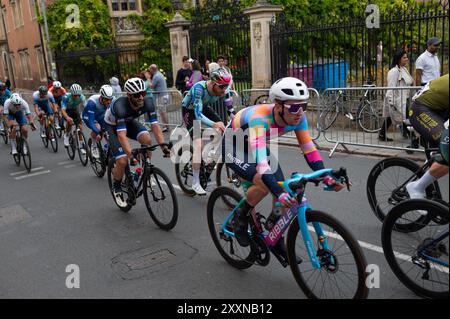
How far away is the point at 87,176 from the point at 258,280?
563 cm

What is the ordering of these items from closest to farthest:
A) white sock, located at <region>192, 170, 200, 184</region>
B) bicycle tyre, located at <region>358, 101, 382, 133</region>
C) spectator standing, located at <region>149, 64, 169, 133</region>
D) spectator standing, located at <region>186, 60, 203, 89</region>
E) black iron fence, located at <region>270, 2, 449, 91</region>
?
white sock, located at <region>192, 170, 200, 184</region>
bicycle tyre, located at <region>358, 101, 382, 133</region>
black iron fence, located at <region>270, 2, 449, 91</region>
spectator standing, located at <region>186, 60, 203, 89</region>
spectator standing, located at <region>149, 64, 169, 133</region>

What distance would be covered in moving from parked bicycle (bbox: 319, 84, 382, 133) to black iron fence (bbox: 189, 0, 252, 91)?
263 inches

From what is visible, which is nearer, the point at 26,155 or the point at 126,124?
the point at 126,124

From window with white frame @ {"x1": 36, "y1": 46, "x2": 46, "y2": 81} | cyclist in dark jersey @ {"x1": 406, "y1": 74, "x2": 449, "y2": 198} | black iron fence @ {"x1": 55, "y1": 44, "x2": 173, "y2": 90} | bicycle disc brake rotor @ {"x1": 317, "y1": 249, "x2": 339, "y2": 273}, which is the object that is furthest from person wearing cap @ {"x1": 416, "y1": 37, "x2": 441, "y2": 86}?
window with white frame @ {"x1": 36, "y1": 46, "x2": 46, "y2": 81}

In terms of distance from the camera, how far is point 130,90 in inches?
228

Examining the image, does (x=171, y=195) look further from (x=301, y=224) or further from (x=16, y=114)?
(x=16, y=114)

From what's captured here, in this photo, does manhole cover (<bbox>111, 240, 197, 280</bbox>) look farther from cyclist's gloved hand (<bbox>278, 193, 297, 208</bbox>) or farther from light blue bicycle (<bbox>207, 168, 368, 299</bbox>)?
cyclist's gloved hand (<bbox>278, 193, 297, 208</bbox>)

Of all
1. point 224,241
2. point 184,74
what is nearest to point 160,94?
point 184,74

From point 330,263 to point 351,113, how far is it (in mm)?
6578

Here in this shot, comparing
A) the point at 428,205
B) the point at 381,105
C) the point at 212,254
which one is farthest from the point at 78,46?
the point at 428,205

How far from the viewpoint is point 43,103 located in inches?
468

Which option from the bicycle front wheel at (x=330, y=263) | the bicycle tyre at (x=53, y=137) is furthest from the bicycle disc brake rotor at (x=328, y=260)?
the bicycle tyre at (x=53, y=137)

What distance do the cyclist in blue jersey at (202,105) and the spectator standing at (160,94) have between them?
7.04m

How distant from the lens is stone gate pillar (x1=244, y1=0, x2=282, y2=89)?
46.6 ft
